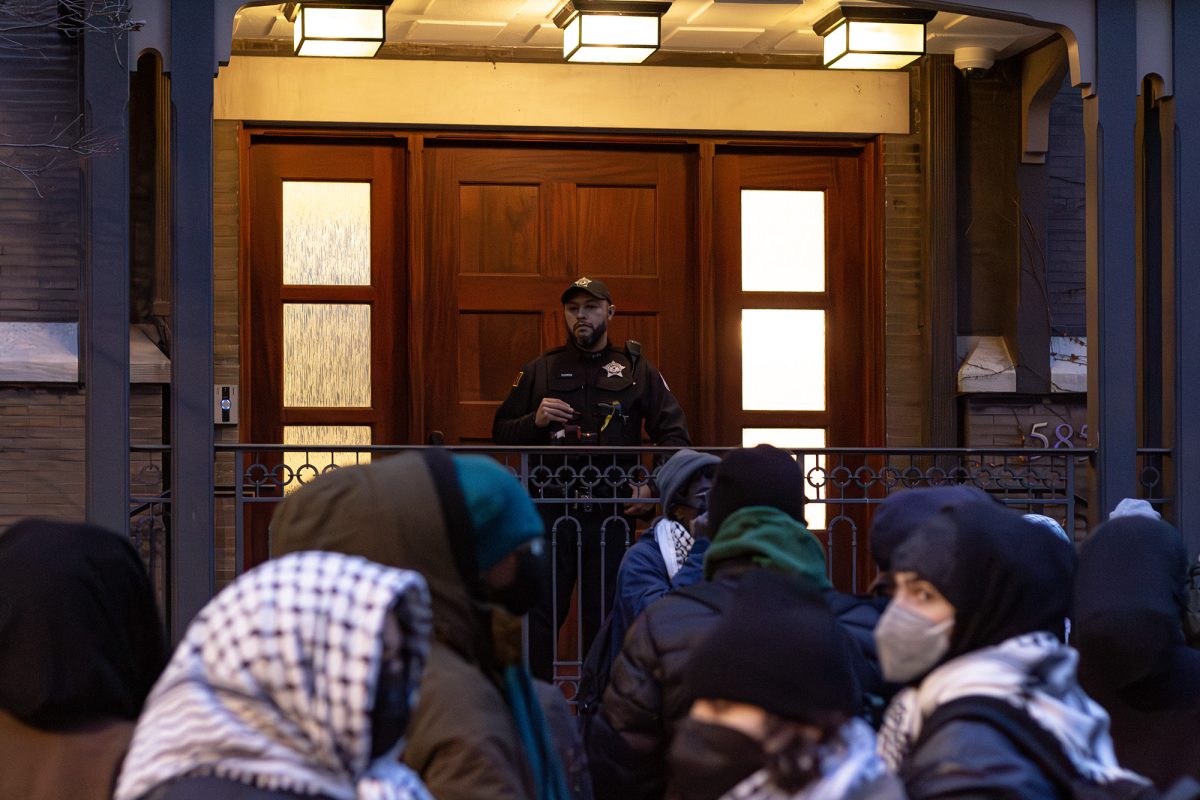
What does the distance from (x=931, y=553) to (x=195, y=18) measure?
5.80 metres

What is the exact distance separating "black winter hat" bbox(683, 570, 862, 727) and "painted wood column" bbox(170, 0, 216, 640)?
18.0 ft

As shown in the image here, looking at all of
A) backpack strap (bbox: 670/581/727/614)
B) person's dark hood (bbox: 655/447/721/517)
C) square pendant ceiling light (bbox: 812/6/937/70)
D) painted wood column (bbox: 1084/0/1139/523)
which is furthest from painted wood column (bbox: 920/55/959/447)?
backpack strap (bbox: 670/581/727/614)

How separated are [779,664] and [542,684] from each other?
1214 millimetres

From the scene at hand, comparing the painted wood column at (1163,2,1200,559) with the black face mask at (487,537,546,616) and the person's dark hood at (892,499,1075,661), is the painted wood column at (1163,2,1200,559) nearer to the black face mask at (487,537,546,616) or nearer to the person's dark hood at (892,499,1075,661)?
the person's dark hood at (892,499,1075,661)

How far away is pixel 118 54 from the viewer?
7523mm

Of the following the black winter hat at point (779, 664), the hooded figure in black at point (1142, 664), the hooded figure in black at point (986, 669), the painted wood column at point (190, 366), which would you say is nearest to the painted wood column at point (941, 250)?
the painted wood column at point (190, 366)

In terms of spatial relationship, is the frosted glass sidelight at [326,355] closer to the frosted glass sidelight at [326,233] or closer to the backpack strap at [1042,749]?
the frosted glass sidelight at [326,233]

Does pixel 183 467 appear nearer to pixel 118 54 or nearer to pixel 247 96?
pixel 118 54

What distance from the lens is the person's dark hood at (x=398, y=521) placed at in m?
2.76

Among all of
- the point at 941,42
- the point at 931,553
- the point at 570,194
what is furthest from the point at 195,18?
the point at 931,553

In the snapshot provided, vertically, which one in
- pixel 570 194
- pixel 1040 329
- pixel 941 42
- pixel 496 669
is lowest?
pixel 496 669

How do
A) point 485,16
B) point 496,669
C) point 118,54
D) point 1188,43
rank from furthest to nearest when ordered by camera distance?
point 485,16 → point 1188,43 → point 118,54 → point 496,669

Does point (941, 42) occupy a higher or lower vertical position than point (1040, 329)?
higher

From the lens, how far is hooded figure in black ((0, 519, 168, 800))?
3027mm
